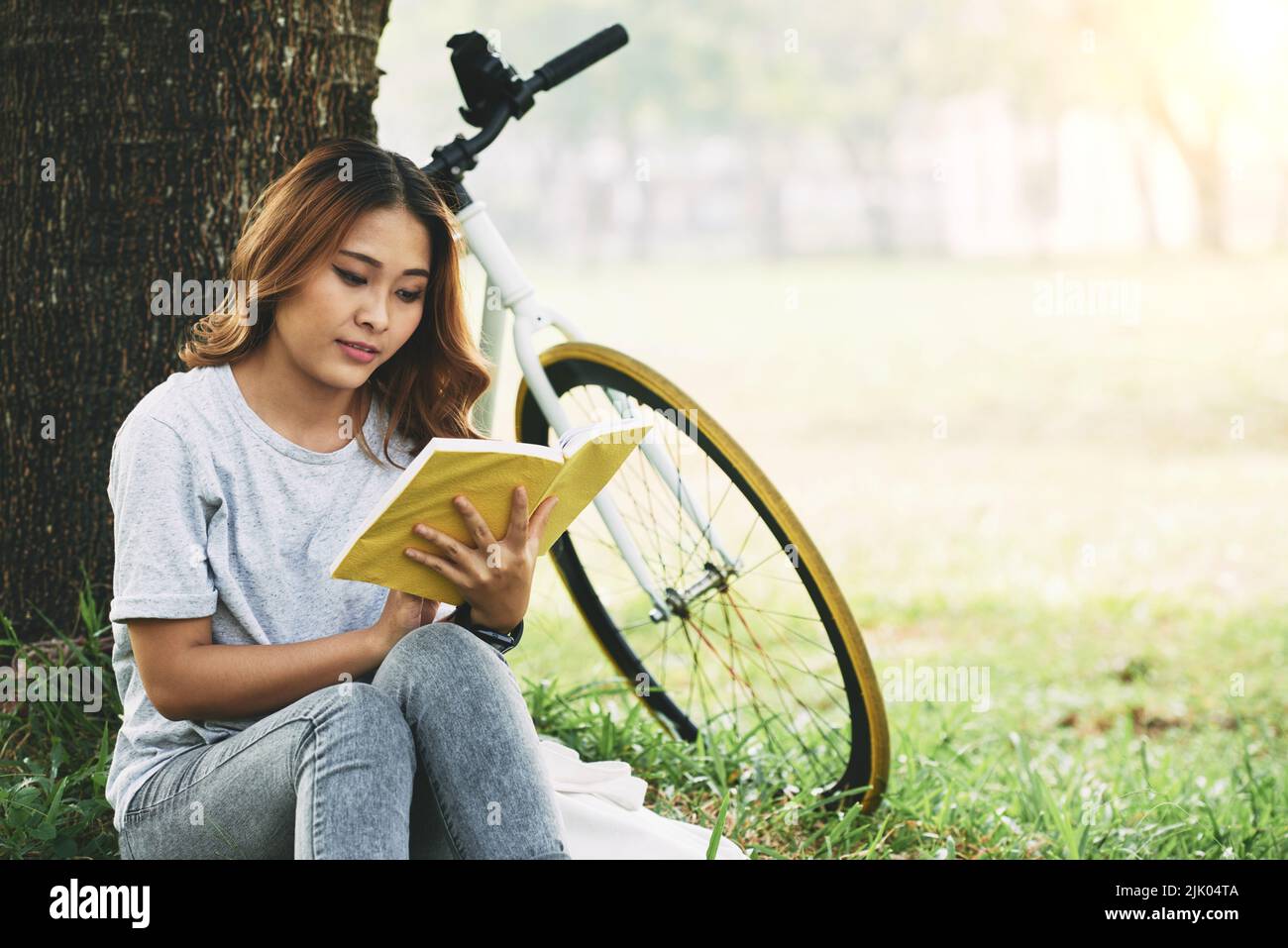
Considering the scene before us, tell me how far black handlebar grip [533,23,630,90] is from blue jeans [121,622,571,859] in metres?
1.22

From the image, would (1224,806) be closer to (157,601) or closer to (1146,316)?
(157,601)

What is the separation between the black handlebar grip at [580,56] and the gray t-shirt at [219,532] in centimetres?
95

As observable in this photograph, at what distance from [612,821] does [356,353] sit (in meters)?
0.81

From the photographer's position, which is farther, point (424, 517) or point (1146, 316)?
point (1146, 316)

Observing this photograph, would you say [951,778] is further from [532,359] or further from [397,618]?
[397,618]

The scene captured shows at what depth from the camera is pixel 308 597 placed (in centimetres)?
195

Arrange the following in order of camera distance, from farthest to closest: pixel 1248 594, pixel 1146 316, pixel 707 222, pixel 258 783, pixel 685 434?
pixel 707 222, pixel 1146 316, pixel 1248 594, pixel 685 434, pixel 258 783

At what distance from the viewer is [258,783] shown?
1752 millimetres

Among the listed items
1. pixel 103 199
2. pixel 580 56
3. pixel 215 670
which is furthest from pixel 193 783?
pixel 580 56

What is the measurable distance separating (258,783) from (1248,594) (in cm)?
467

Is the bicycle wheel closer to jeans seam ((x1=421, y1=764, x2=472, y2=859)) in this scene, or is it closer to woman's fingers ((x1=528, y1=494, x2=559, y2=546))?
woman's fingers ((x1=528, y1=494, x2=559, y2=546))

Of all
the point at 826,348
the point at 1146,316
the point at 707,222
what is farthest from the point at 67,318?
the point at 707,222

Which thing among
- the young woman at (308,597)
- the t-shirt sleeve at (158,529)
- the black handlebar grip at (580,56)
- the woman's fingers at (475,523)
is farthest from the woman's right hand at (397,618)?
the black handlebar grip at (580,56)

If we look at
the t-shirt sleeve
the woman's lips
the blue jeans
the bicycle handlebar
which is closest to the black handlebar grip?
the bicycle handlebar
